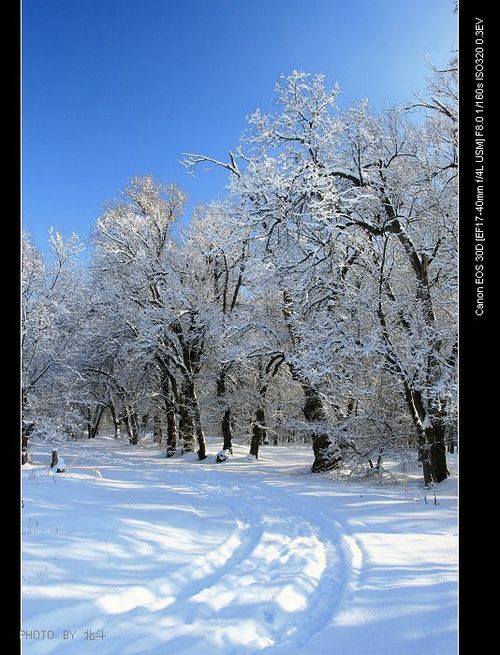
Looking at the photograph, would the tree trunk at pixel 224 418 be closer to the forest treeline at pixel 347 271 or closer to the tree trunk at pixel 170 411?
the tree trunk at pixel 170 411

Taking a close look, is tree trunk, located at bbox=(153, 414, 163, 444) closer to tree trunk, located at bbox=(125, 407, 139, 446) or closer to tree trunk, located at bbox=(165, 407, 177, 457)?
tree trunk, located at bbox=(125, 407, 139, 446)

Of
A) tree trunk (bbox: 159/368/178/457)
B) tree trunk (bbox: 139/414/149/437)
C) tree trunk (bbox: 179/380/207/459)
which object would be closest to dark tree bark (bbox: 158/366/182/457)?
tree trunk (bbox: 159/368/178/457)

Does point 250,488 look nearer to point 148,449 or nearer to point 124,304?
point 124,304

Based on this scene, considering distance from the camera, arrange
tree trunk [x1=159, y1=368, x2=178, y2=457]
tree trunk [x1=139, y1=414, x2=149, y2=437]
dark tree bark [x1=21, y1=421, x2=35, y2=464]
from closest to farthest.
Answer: dark tree bark [x1=21, y1=421, x2=35, y2=464] → tree trunk [x1=159, y1=368, x2=178, y2=457] → tree trunk [x1=139, y1=414, x2=149, y2=437]

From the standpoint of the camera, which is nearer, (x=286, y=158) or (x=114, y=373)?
(x=286, y=158)

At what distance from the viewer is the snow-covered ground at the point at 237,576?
131 inches

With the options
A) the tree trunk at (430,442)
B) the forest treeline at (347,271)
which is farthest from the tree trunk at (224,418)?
the tree trunk at (430,442)

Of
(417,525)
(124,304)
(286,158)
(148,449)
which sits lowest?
(148,449)

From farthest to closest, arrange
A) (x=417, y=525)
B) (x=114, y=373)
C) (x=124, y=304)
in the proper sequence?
(x=114, y=373), (x=124, y=304), (x=417, y=525)

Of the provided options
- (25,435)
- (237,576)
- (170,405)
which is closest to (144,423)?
(170,405)

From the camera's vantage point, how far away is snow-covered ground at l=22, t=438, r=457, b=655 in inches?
131

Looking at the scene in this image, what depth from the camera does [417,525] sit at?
6.68m
